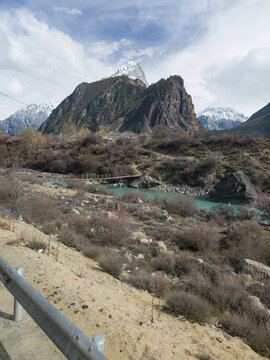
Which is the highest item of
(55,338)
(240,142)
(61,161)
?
(240,142)

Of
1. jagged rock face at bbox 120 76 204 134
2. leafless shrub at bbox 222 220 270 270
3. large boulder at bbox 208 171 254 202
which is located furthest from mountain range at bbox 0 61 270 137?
leafless shrub at bbox 222 220 270 270

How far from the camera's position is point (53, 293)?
3.46 metres

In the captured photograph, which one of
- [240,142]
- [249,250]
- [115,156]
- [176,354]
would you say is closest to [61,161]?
[115,156]

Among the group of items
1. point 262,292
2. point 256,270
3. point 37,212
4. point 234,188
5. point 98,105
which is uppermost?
point 98,105

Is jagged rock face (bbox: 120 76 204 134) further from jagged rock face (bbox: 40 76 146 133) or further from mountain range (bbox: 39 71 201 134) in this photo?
jagged rock face (bbox: 40 76 146 133)

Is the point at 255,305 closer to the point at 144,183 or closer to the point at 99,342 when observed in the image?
the point at 99,342

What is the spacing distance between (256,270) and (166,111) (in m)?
120

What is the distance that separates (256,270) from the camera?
6586 millimetres

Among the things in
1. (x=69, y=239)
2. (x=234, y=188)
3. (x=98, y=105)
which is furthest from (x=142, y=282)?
(x=98, y=105)

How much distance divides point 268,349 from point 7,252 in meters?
5.19

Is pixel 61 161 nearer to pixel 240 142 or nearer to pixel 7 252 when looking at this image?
pixel 240 142

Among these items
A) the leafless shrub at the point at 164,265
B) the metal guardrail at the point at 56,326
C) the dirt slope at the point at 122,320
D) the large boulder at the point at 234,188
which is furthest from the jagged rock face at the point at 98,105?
the metal guardrail at the point at 56,326

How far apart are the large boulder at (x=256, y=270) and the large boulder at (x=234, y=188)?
23.0 metres

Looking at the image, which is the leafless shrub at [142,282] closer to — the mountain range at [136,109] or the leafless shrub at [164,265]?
the leafless shrub at [164,265]
